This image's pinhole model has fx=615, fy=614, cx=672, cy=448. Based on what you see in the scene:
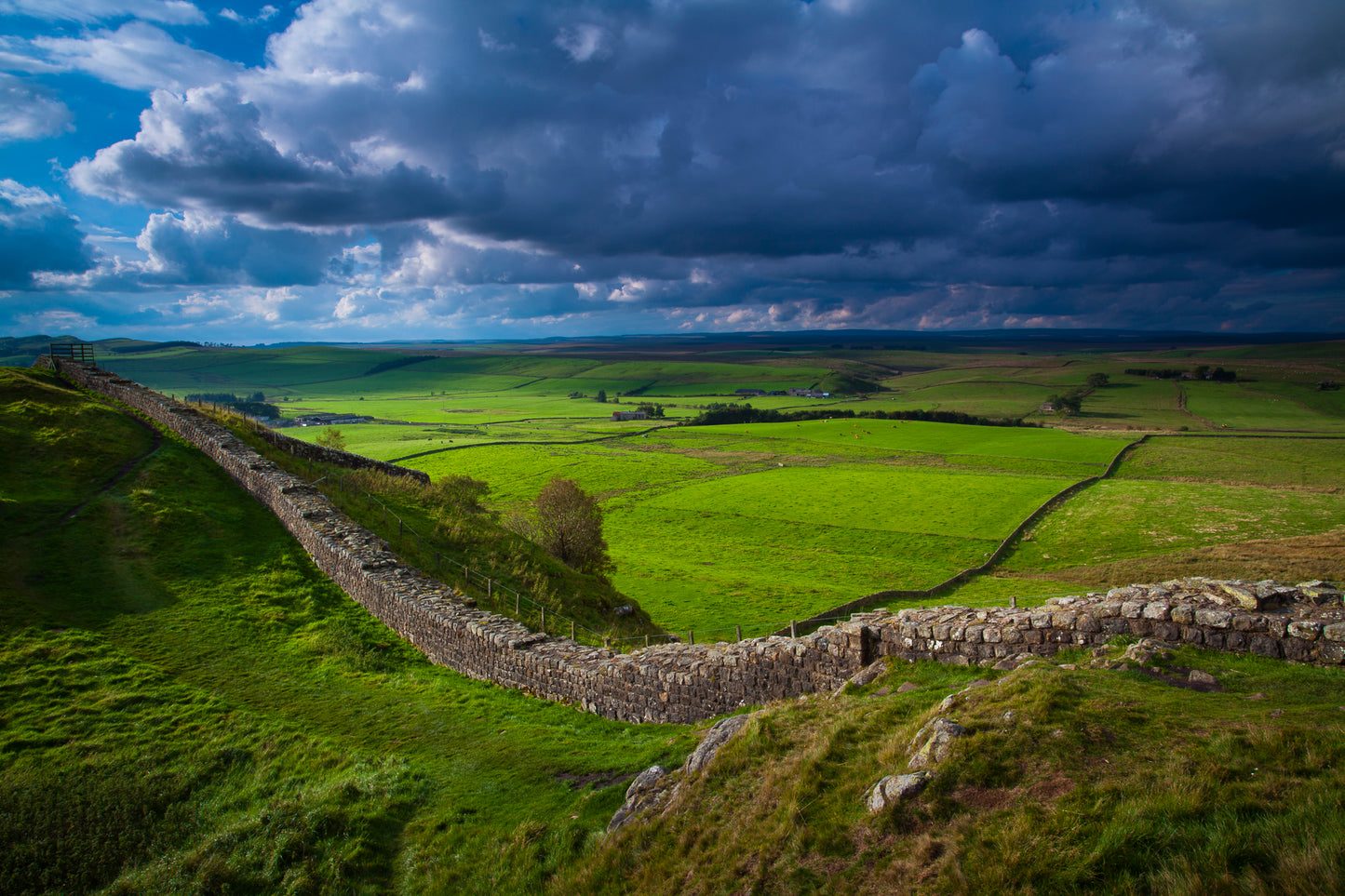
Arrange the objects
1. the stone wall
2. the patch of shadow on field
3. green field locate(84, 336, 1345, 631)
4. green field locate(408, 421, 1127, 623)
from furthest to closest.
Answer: green field locate(84, 336, 1345, 631) → green field locate(408, 421, 1127, 623) → the patch of shadow on field → the stone wall

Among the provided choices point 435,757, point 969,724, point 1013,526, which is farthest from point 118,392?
point 1013,526

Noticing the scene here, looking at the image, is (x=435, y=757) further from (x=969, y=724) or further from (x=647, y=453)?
(x=647, y=453)

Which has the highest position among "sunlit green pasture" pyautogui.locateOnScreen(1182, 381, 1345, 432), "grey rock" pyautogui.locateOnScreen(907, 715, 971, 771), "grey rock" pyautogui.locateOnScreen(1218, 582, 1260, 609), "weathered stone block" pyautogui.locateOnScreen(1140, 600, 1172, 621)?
"grey rock" pyautogui.locateOnScreen(1218, 582, 1260, 609)

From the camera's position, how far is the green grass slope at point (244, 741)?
27.1 feet

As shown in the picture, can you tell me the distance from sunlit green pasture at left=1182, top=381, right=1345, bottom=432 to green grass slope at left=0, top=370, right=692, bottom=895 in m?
139

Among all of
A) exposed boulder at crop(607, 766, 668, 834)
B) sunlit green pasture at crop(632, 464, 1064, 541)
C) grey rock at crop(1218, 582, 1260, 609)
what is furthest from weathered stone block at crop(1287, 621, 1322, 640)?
sunlit green pasture at crop(632, 464, 1064, 541)

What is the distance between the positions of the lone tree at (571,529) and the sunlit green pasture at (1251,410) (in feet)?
409

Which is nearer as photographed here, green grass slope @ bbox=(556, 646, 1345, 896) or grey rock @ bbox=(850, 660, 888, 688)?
green grass slope @ bbox=(556, 646, 1345, 896)

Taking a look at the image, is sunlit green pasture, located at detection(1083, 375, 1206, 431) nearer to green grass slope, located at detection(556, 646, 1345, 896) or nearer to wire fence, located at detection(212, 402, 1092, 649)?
wire fence, located at detection(212, 402, 1092, 649)

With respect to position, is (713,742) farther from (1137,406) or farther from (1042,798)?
(1137,406)

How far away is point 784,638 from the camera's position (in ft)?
39.5

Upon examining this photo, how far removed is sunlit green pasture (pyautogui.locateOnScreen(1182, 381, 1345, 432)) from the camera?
10756 centimetres

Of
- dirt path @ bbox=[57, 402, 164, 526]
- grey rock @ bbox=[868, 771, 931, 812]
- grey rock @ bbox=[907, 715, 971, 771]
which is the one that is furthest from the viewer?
dirt path @ bbox=[57, 402, 164, 526]

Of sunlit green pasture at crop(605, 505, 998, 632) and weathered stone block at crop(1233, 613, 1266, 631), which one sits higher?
weathered stone block at crop(1233, 613, 1266, 631)
